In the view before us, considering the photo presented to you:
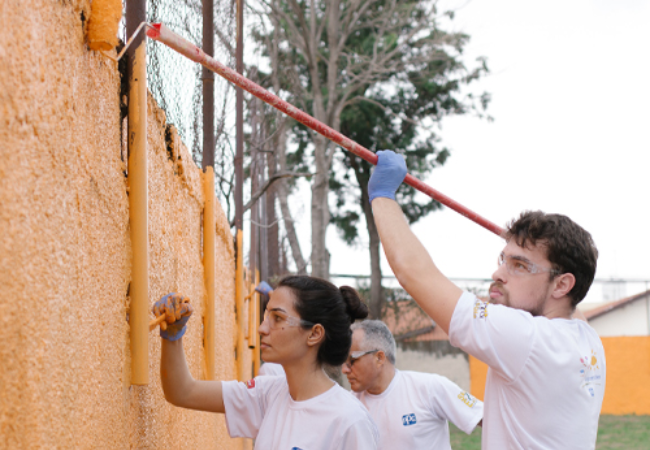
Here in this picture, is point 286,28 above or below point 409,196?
above

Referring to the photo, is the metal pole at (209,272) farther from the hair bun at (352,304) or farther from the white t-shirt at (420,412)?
the white t-shirt at (420,412)

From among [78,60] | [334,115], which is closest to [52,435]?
[78,60]

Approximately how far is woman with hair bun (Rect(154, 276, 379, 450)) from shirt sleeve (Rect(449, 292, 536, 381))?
52cm

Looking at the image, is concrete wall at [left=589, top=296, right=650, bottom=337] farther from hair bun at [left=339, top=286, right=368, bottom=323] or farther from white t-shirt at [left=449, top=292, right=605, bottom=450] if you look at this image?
white t-shirt at [left=449, top=292, right=605, bottom=450]

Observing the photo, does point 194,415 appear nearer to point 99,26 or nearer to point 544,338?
point 544,338

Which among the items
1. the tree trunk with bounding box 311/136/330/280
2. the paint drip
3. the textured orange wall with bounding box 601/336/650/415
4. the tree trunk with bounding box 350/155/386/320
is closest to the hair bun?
the paint drip

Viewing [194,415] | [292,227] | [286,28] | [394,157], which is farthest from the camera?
[292,227]

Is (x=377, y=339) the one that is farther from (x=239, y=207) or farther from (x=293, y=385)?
(x=239, y=207)

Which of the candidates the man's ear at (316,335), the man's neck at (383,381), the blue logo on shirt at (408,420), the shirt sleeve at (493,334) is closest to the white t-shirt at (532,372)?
the shirt sleeve at (493,334)

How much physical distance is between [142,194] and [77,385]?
1.84ft

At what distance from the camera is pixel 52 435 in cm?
105

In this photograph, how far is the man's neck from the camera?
3803 millimetres

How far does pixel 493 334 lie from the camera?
1.70 m

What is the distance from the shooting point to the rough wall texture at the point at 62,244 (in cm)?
91
